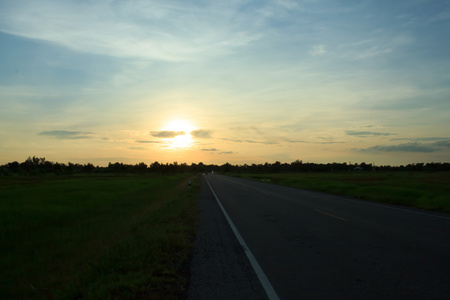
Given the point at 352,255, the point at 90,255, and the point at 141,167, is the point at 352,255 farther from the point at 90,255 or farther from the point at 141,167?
the point at 141,167

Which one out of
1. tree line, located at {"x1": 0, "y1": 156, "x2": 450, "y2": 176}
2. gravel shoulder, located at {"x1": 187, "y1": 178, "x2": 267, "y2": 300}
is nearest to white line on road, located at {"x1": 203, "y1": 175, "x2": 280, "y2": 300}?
gravel shoulder, located at {"x1": 187, "y1": 178, "x2": 267, "y2": 300}

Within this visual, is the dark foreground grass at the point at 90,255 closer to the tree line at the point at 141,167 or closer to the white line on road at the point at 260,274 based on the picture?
the white line on road at the point at 260,274

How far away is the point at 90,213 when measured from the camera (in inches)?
806

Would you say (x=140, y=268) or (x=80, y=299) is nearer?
(x=80, y=299)

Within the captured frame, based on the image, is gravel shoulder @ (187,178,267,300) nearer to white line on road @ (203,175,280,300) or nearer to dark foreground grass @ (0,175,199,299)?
white line on road @ (203,175,280,300)

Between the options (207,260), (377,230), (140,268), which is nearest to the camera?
(140,268)

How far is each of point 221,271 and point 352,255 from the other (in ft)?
10.4

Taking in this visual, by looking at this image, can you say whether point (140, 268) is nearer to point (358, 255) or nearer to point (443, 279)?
point (358, 255)

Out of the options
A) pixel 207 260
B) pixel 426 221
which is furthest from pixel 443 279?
pixel 426 221

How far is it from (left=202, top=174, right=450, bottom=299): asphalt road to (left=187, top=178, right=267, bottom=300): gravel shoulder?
0.37 metres

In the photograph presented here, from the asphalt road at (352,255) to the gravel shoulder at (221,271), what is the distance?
1.22 ft

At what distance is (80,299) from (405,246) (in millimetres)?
7524

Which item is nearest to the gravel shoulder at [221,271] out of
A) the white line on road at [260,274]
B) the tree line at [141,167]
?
the white line on road at [260,274]

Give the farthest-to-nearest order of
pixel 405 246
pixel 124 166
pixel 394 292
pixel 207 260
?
pixel 124 166, pixel 405 246, pixel 207 260, pixel 394 292
